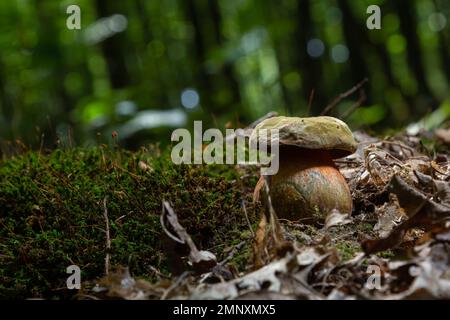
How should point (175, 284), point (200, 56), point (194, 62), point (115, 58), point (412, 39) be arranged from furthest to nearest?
1. point (194, 62)
2. point (200, 56)
3. point (412, 39)
4. point (115, 58)
5. point (175, 284)

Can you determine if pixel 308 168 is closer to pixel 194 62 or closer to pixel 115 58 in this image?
pixel 115 58

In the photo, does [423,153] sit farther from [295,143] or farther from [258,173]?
[295,143]

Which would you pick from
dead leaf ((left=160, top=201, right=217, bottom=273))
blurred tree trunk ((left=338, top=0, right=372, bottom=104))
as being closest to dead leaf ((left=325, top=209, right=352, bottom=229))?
dead leaf ((left=160, top=201, right=217, bottom=273))

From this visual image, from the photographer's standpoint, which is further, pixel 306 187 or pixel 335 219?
pixel 306 187

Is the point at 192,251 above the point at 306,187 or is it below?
below

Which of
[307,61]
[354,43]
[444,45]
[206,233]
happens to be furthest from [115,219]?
[444,45]

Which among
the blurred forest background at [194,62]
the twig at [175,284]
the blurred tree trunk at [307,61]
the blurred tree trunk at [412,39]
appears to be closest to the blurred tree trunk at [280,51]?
the blurred forest background at [194,62]

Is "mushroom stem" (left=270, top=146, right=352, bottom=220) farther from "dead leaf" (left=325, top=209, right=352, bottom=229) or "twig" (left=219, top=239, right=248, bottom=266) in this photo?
"twig" (left=219, top=239, right=248, bottom=266)
